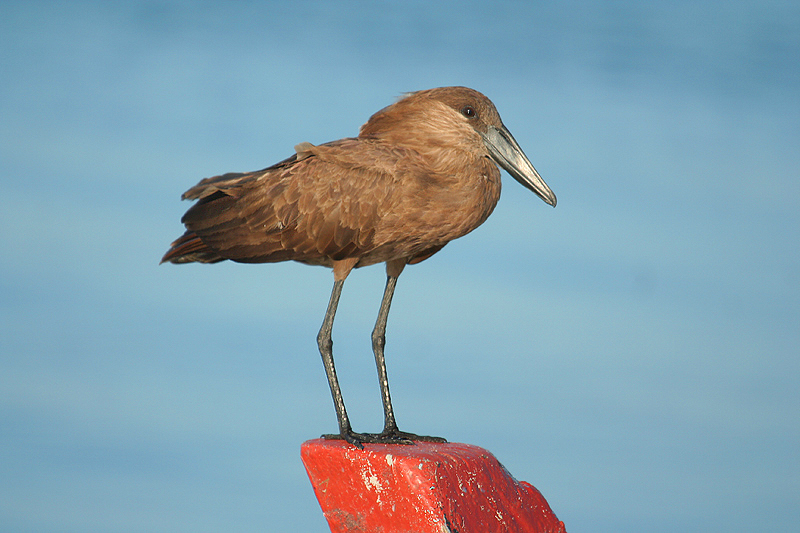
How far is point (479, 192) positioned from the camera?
23.3 ft

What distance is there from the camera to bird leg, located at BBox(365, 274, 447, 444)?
7.66m

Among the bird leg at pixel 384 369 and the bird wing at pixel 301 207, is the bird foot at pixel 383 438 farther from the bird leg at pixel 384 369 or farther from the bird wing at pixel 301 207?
the bird wing at pixel 301 207

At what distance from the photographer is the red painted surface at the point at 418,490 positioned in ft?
22.6

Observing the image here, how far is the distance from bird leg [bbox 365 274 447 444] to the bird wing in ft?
2.15

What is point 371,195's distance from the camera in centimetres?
698

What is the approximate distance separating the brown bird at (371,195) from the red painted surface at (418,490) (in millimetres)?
220

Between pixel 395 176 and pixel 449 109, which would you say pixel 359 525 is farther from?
pixel 449 109

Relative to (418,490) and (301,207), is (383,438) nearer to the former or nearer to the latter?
(418,490)

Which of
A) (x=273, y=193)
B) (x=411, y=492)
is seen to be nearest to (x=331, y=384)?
(x=411, y=492)

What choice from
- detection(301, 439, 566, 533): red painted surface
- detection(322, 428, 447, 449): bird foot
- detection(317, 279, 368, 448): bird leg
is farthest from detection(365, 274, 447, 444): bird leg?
detection(317, 279, 368, 448): bird leg

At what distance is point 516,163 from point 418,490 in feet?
8.40

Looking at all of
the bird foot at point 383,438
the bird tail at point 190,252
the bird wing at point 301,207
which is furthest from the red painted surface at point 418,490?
the bird tail at point 190,252

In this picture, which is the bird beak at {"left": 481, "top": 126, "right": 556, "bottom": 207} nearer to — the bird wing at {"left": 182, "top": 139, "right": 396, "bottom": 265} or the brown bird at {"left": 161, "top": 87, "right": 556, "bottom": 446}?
the brown bird at {"left": 161, "top": 87, "right": 556, "bottom": 446}

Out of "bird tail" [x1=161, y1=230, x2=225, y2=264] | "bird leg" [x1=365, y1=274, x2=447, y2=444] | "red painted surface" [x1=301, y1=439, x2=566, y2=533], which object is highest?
"bird tail" [x1=161, y1=230, x2=225, y2=264]
